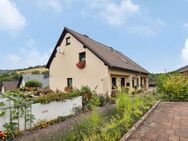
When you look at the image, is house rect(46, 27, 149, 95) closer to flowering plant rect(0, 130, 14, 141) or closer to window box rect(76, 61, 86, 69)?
window box rect(76, 61, 86, 69)

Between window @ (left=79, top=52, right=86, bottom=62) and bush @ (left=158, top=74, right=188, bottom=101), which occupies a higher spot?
window @ (left=79, top=52, right=86, bottom=62)

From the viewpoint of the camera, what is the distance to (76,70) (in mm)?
19250

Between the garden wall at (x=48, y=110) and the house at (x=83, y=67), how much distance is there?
5.71 meters

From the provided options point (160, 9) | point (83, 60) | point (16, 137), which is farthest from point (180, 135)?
point (83, 60)

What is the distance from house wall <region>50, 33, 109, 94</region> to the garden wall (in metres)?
5.71

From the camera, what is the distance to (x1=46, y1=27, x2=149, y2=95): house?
16.9m

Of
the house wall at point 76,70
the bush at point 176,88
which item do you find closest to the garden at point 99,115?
the bush at point 176,88

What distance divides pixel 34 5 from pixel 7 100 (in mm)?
6682

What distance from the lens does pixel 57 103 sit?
30.2 ft

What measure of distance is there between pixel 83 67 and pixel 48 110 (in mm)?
9997

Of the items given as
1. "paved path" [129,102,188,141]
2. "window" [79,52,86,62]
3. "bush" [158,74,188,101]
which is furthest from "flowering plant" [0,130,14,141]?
"window" [79,52,86,62]

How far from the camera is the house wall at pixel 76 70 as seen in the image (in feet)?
55.5

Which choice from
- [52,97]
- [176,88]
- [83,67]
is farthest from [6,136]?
[83,67]

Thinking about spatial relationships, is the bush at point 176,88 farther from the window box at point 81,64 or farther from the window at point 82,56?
the window at point 82,56
